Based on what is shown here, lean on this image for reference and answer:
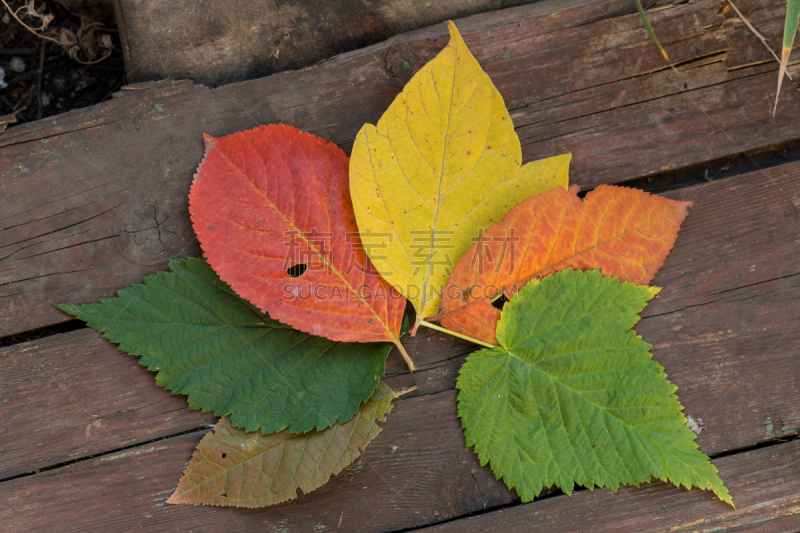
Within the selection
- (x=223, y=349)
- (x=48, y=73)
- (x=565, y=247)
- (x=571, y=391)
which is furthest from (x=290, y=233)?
(x=48, y=73)

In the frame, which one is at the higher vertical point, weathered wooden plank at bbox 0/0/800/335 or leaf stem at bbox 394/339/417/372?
weathered wooden plank at bbox 0/0/800/335

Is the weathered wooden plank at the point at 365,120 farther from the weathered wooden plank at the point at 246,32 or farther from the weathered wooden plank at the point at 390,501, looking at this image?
the weathered wooden plank at the point at 390,501

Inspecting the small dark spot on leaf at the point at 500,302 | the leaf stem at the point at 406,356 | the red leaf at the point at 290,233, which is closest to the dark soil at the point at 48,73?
the red leaf at the point at 290,233

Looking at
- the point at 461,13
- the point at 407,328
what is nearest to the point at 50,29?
the point at 461,13

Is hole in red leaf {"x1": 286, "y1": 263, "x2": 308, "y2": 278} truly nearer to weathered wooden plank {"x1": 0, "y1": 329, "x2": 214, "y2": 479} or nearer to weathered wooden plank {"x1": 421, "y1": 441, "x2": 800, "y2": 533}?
weathered wooden plank {"x1": 0, "y1": 329, "x2": 214, "y2": 479}

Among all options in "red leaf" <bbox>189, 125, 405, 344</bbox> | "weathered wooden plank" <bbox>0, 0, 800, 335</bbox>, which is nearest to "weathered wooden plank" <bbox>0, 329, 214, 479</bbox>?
"weathered wooden plank" <bbox>0, 0, 800, 335</bbox>

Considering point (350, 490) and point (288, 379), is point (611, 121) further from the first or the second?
point (350, 490)
